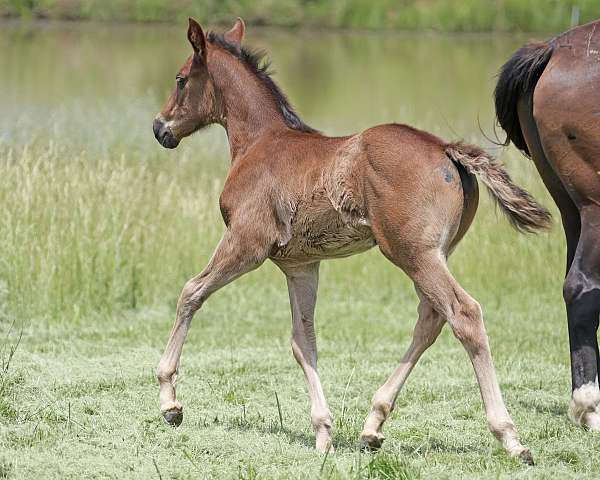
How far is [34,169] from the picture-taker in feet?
33.5

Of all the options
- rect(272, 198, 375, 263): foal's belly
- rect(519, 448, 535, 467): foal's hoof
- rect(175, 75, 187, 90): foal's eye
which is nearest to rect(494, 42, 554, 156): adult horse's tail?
rect(272, 198, 375, 263): foal's belly

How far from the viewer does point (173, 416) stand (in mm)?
5523

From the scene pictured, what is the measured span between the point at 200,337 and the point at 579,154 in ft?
12.8

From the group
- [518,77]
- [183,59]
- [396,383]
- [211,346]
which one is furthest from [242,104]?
[183,59]

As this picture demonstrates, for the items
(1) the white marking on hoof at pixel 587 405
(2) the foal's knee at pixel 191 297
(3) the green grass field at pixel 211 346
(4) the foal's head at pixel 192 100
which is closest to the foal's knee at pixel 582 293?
(1) the white marking on hoof at pixel 587 405

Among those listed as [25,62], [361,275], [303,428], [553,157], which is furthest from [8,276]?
[25,62]

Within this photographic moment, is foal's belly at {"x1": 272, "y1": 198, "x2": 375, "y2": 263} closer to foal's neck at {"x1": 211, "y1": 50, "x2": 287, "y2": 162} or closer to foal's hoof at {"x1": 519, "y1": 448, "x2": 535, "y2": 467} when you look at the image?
foal's neck at {"x1": 211, "y1": 50, "x2": 287, "y2": 162}

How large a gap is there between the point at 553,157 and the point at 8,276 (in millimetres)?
5265

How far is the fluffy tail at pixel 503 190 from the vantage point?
5070 millimetres

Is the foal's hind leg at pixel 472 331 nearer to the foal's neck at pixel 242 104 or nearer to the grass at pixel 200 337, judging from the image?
the grass at pixel 200 337

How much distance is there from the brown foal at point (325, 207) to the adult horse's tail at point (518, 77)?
1.13 m

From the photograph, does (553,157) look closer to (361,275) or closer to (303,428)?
(303,428)

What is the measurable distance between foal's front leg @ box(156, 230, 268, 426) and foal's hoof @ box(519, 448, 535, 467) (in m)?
1.58

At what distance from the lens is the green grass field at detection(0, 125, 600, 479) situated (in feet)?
17.0
